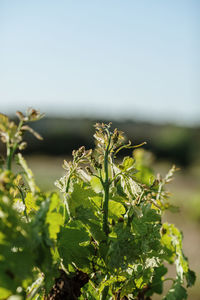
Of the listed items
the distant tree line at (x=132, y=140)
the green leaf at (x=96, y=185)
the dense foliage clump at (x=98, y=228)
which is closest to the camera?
the dense foliage clump at (x=98, y=228)

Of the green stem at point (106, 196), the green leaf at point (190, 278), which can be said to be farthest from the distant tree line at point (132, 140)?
the green stem at point (106, 196)

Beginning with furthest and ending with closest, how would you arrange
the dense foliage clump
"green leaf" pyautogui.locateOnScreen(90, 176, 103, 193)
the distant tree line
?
1. the distant tree line
2. "green leaf" pyautogui.locateOnScreen(90, 176, 103, 193)
3. the dense foliage clump

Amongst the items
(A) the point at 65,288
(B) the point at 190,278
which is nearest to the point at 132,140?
(B) the point at 190,278

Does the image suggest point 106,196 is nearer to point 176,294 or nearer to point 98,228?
point 98,228

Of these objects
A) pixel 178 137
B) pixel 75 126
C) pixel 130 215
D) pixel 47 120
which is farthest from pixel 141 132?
pixel 130 215

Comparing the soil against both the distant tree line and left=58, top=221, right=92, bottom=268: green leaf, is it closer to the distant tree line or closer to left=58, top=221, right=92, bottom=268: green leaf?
left=58, top=221, right=92, bottom=268: green leaf

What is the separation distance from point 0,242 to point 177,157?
15375 mm

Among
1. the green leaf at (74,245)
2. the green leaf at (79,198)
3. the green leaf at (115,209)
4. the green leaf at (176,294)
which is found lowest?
the green leaf at (176,294)

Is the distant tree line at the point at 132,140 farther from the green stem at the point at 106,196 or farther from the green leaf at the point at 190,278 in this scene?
the green stem at the point at 106,196

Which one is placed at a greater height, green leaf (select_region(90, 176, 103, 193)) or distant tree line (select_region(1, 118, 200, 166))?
green leaf (select_region(90, 176, 103, 193))

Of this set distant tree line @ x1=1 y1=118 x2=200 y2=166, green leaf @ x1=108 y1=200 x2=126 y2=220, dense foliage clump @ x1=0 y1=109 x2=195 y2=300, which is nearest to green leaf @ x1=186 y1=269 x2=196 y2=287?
dense foliage clump @ x1=0 y1=109 x2=195 y2=300

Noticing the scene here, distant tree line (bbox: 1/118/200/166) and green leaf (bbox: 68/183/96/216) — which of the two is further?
distant tree line (bbox: 1/118/200/166)

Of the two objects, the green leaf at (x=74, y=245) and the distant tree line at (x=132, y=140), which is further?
the distant tree line at (x=132, y=140)

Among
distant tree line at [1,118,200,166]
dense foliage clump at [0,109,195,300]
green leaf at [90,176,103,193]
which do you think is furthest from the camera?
distant tree line at [1,118,200,166]
